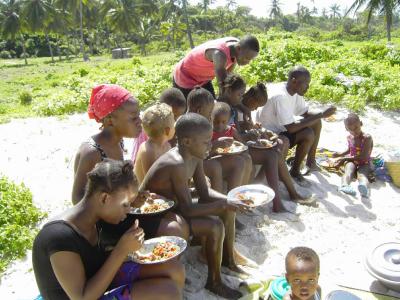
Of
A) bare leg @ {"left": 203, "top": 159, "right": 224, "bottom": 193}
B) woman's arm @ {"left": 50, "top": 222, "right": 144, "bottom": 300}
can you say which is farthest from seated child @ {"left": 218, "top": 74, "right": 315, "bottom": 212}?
woman's arm @ {"left": 50, "top": 222, "right": 144, "bottom": 300}

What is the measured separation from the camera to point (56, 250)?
178 cm

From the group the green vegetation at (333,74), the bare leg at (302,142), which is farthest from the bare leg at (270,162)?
the green vegetation at (333,74)

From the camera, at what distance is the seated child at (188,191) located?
2633 mm

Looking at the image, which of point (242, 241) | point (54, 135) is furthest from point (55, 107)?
point (242, 241)

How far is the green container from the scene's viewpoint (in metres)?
2.46

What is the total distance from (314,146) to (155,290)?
3276 mm

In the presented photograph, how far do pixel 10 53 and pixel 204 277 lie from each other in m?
46.2

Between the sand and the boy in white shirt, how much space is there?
411mm

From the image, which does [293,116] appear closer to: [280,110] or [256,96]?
[280,110]

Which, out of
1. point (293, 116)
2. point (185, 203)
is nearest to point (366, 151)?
point (293, 116)

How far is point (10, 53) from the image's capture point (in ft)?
142

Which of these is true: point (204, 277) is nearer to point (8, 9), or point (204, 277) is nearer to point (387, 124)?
point (387, 124)

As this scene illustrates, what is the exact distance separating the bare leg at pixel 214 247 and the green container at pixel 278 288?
0.89ft

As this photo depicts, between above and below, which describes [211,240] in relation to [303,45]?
below
